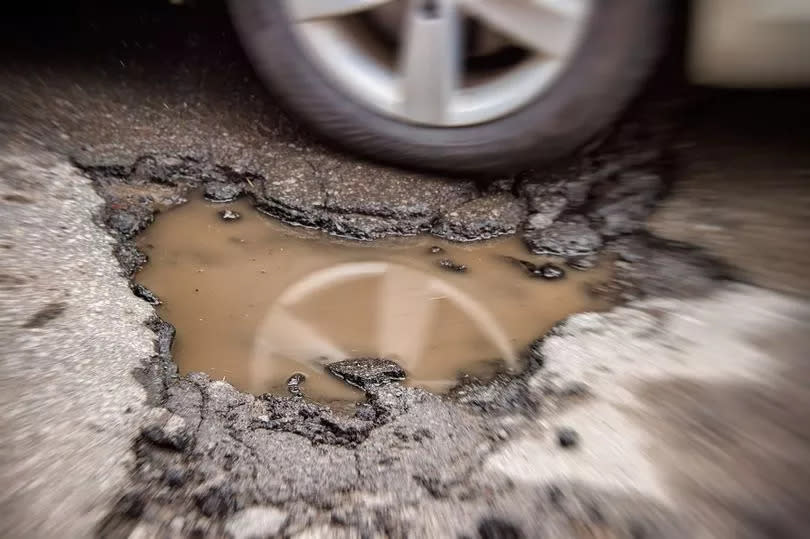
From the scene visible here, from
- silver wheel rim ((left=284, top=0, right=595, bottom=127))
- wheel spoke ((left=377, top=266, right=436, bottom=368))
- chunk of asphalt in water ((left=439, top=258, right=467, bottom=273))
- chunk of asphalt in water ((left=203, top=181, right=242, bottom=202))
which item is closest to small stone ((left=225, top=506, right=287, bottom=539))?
wheel spoke ((left=377, top=266, right=436, bottom=368))

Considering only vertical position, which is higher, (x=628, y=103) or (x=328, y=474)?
(x=628, y=103)

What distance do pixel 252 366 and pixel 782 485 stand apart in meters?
1.04

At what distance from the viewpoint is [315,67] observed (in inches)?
75.5

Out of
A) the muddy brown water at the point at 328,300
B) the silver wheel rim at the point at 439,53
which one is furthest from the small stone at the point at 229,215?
the silver wheel rim at the point at 439,53

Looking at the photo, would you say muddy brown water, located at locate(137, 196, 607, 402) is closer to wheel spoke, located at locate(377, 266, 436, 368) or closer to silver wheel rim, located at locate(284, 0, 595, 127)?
wheel spoke, located at locate(377, 266, 436, 368)

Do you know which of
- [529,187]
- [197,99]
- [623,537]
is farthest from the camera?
[197,99]

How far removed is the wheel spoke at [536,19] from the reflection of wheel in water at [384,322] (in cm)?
70

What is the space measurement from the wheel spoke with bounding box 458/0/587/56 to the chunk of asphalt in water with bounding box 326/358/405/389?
95cm

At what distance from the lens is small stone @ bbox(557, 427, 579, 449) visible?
1.19 meters

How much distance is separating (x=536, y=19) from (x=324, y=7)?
59 cm

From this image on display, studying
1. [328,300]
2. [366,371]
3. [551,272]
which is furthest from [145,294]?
[551,272]

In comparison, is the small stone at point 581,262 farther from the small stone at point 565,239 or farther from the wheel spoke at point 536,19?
the wheel spoke at point 536,19

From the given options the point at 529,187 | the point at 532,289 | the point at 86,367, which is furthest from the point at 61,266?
the point at 529,187

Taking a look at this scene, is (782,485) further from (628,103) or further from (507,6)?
(507,6)
